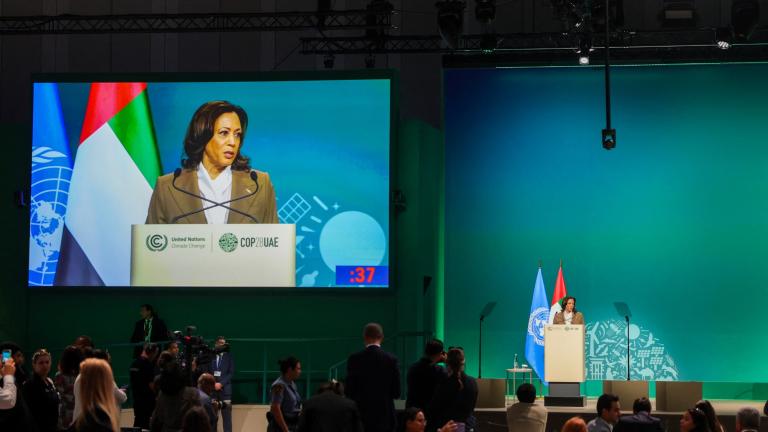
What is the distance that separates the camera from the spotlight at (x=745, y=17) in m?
14.3

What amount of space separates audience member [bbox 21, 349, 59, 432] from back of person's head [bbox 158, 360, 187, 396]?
65 centimetres

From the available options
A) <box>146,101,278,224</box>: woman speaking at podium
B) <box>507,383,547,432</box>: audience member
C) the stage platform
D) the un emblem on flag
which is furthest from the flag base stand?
<box>507,383,547,432</box>: audience member

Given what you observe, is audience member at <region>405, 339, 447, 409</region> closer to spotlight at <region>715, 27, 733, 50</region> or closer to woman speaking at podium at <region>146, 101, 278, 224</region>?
woman speaking at podium at <region>146, 101, 278, 224</region>

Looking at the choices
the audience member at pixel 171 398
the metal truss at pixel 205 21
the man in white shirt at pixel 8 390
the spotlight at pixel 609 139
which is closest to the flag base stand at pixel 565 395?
the spotlight at pixel 609 139

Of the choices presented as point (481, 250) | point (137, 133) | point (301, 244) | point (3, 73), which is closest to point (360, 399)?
point (301, 244)

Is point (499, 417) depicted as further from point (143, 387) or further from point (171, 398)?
point (171, 398)

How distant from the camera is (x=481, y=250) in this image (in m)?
16.4

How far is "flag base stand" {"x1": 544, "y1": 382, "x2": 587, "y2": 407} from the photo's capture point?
13.1m

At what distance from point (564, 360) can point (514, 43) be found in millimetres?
4952

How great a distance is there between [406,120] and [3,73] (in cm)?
612

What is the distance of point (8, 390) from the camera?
262 inches

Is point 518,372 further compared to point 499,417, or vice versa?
point 518,372

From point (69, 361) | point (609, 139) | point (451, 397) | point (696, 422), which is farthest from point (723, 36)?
point (69, 361)

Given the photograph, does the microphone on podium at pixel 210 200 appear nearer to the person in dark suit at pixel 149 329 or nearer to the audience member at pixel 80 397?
the person in dark suit at pixel 149 329
